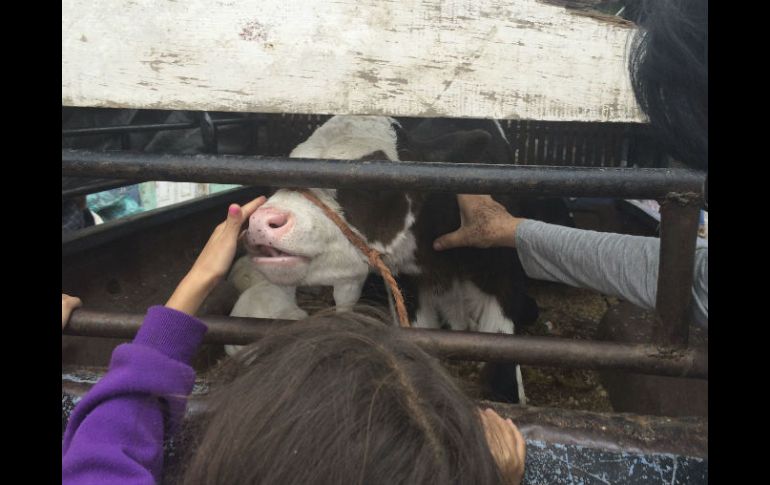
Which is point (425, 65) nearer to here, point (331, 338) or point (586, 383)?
point (331, 338)

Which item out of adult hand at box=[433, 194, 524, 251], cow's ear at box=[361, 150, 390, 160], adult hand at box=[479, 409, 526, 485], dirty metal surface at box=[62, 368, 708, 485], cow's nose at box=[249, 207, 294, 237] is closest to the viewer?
adult hand at box=[479, 409, 526, 485]

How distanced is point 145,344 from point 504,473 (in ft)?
1.91

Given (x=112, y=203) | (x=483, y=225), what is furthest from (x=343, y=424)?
(x=112, y=203)

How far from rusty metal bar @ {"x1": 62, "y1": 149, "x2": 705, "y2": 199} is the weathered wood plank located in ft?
0.32

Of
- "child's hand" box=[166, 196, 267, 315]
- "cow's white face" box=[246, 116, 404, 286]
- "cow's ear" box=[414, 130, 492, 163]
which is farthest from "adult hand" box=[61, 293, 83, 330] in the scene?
"cow's ear" box=[414, 130, 492, 163]

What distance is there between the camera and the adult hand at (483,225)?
5.11 ft

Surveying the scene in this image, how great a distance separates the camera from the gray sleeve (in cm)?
106

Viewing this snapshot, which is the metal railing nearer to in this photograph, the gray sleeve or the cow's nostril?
the gray sleeve

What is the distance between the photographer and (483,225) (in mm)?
1644

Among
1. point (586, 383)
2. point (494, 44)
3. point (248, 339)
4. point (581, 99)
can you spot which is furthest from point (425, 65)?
point (586, 383)

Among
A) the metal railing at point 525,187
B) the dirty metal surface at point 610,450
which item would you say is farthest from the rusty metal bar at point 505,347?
the dirty metal surface at point 610,450

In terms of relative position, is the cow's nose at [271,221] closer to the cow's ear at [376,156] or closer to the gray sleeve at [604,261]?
the cow's ear at [376,156]

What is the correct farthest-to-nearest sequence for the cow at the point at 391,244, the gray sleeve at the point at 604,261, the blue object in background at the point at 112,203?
the blue object in background at the point at 112,203 < the cow at the point at 391,244 < the gray sleeve at the point at 604,261

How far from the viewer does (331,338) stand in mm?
760
